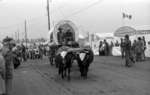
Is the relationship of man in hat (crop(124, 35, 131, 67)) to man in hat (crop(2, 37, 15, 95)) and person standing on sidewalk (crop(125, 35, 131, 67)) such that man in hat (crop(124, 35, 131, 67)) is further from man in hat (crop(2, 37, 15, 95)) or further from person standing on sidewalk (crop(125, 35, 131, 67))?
man in hat (crop(2, 37, 15, 95))

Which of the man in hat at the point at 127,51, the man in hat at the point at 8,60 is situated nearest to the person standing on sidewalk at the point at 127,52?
the man in hat at the point at 127,51

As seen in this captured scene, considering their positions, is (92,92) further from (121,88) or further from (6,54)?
(6,54)

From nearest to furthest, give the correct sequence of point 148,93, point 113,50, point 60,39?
point 148,93 → point 60,39 → point 113,50

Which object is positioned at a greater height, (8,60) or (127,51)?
(8,60)

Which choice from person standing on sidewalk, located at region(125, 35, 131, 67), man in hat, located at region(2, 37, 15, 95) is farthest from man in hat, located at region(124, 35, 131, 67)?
man in hat, located at region(2, 37, 15, 95)

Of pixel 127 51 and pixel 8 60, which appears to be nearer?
pixel 8 60

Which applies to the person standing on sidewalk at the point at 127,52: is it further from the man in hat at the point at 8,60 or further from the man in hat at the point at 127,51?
the man in hat at the point at 8,60

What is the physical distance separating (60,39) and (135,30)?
41.3 feet

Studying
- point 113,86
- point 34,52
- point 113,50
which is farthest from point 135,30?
point 113,86

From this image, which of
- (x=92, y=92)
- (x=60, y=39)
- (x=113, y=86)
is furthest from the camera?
(x=60, y=39)

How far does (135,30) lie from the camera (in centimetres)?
3153

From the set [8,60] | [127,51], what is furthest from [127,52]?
[8,60]

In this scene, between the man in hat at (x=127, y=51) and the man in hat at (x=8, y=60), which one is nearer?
the man in hat at (x=8, y=60)

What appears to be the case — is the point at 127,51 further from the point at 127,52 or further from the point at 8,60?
the point at 8,60
